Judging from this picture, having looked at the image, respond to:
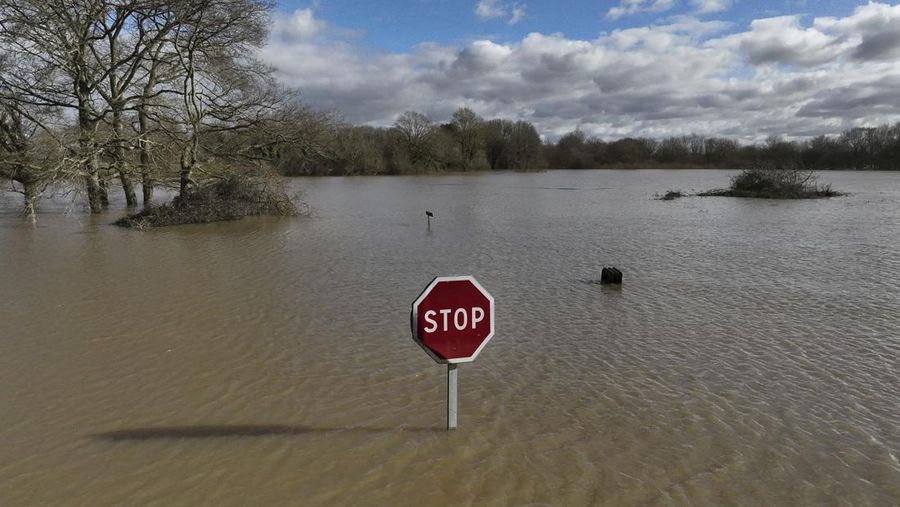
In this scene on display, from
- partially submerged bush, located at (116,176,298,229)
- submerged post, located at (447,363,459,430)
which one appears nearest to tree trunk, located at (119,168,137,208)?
partially submerged bush, located at (116,176,298,229)

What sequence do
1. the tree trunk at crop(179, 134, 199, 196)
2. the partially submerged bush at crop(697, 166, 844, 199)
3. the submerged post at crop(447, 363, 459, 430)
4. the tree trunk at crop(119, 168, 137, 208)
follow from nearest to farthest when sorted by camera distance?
1. the submerged post at crop(447, 363, 459, 430)
2. the tree trunk at crop(179, 134, 199, 196)
3. the tree trunk at crop(119, 168, 137, 208)
4. the partially submerged bush at crop(697, 166, 844, 199)

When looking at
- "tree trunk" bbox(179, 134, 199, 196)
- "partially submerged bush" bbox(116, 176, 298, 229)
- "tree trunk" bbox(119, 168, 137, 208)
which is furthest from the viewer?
"tree trunk" bbox(119, 168, 137, 208)

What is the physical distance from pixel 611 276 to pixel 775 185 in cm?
2987

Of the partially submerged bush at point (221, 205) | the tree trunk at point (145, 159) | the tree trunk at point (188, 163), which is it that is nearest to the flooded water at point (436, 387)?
the partially submerged bush at point (221, 205)

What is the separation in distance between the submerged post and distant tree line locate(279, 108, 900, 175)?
6702 cm

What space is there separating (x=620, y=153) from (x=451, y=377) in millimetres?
123394

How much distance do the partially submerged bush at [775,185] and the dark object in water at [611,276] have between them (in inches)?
1134

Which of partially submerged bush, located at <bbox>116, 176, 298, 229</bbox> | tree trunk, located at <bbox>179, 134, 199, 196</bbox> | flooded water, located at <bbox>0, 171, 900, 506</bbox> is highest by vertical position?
tree trunk, located at <bbox>179, 134, 199, 196</bbox>

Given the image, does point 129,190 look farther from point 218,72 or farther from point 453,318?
point 453,318

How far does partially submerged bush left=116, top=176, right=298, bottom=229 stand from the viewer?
62.2 ft

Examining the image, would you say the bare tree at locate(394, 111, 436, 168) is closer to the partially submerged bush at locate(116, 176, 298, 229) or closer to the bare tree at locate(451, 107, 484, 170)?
the bare tree at locate(451, 107, 484, 170)

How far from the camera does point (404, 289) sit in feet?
31.6

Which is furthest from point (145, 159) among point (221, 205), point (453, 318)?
point (453, 318)

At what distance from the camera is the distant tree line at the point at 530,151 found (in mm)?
81875
